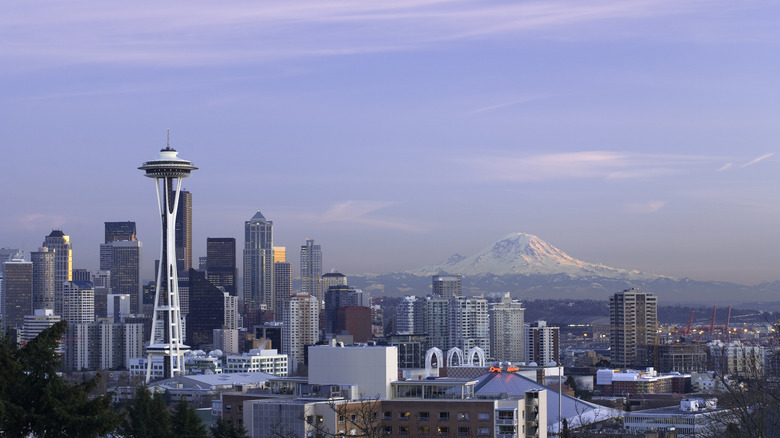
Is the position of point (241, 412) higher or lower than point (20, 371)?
lower

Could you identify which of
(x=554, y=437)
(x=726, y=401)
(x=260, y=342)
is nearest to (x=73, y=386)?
(x=726, y=401)

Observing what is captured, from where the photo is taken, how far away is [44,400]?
22.0 m

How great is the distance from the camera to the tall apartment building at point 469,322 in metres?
194

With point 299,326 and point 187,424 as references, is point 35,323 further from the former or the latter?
point 187,424

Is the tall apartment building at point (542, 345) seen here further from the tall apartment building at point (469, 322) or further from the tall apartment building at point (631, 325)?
the tall apartment building at point (469, 322)

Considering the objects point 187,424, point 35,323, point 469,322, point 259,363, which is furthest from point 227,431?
point 469,322

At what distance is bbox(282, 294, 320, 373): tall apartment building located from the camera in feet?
606

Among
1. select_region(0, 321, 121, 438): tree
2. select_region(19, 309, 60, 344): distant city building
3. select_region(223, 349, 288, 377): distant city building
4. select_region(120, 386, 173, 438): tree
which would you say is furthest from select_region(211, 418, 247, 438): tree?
select_region(19, 309, 60, 344): distant city building

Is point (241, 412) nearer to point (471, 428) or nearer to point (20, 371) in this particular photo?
point (471, 428)

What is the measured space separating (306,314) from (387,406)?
485 feet

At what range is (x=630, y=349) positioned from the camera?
17900 centimetres

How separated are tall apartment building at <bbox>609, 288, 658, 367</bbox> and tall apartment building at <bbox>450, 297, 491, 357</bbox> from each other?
21618mm

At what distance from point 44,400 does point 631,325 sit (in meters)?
163

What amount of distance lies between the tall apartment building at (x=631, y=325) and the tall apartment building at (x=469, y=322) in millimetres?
21618
